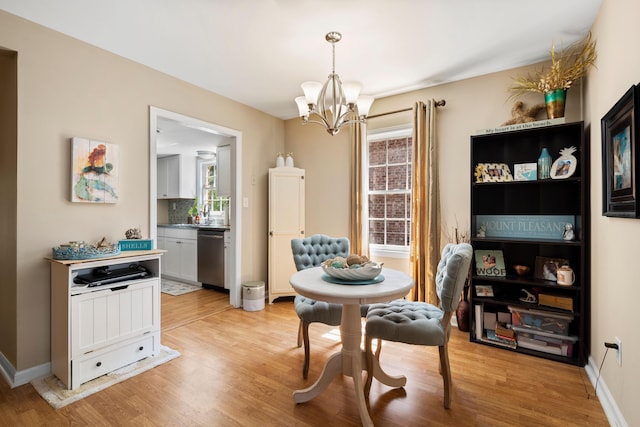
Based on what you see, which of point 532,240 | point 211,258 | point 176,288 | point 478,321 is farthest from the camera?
point 176,288

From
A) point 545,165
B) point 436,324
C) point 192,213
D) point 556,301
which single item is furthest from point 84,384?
point 192,213

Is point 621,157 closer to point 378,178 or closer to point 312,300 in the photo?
point 312,300

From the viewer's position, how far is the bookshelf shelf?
2.40m

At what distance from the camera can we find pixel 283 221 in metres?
4.12

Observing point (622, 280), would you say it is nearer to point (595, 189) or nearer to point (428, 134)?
point (595, 189)

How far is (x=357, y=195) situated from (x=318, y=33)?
187 cm

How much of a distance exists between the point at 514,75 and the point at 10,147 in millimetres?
4217

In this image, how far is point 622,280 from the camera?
5.51 ft

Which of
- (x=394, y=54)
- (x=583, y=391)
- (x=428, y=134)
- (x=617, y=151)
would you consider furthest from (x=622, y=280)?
(x=394, y=54)

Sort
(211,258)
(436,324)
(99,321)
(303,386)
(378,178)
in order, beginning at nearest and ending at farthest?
(436,324) < (303,386) < (99,321) < (378,178) < (211,258)

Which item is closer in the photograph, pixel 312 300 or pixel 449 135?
pixel 312 300

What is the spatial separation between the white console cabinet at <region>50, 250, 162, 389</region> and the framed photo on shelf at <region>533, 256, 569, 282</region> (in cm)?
329

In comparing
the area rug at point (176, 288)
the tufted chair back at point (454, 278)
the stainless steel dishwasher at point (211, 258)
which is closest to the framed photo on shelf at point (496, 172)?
the tufted chair back at point (454, 278)

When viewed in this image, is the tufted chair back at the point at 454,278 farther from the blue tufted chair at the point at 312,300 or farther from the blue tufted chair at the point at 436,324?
the blue tufted chair at the point at 312,300
